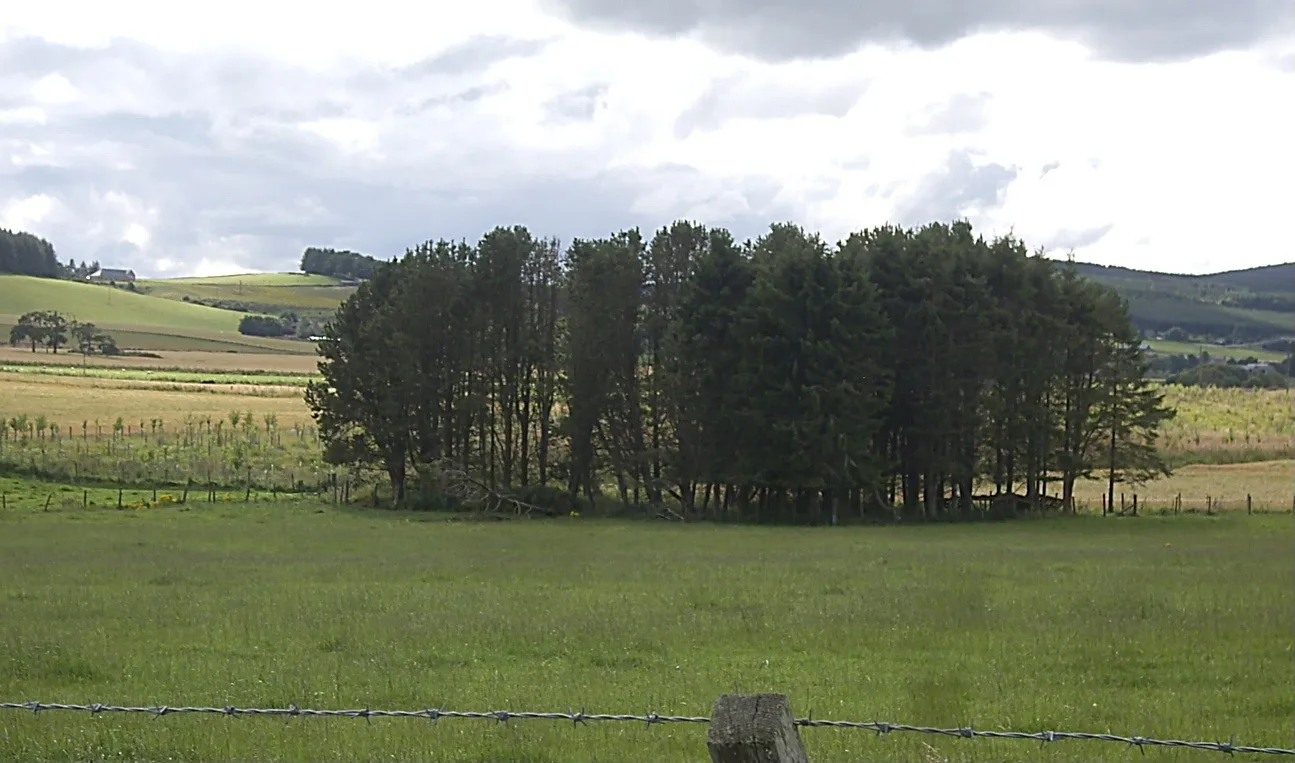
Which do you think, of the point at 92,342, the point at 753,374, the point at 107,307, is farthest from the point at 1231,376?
the point at 107,307

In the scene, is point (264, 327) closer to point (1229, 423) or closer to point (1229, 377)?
point (1229, 377)

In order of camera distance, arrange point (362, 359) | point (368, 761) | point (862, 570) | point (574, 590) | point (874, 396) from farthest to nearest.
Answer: point (362, 359) → point (874, 396) → point (862, 570) → point (574, 590) → point (368, 761)

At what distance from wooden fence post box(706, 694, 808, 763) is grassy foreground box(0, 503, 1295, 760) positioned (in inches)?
191

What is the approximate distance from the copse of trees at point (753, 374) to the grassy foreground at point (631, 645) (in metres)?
18.1

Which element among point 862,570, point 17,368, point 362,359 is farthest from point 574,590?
point 17,368

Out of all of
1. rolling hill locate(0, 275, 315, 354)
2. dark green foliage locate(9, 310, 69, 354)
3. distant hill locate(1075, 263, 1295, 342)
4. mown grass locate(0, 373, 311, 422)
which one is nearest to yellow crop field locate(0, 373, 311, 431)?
mown grass locate(0, 373, 311, 422)

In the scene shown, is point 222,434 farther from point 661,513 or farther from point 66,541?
point 66,541

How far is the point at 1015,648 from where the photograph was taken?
53.6 feet

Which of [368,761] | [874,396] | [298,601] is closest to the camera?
[368,761]

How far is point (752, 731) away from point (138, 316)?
617ft

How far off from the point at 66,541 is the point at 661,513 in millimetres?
25342

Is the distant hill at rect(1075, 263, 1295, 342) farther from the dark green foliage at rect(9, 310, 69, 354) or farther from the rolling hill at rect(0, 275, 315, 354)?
the dark green foliage at rect(9, 310, 69, 354)

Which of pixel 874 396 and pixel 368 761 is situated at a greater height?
pixel 874 396

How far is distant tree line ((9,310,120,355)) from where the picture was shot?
141 metres
